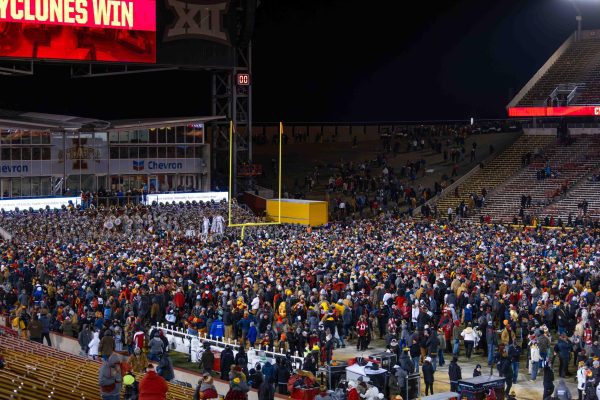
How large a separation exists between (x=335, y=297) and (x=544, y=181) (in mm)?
23302

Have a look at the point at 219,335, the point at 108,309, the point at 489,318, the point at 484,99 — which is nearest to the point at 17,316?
the point at 108,309

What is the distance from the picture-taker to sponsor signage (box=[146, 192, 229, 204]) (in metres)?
44.2

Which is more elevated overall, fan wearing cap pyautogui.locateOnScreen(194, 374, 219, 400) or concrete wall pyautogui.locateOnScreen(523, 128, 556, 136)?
concrete wall pyautogui.locateOnScreen(523, 128, 556, 136)

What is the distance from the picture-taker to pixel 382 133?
54938mm

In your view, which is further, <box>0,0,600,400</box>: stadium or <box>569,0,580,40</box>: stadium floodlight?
<box>569,0,580,40</box>: stadium floodlight

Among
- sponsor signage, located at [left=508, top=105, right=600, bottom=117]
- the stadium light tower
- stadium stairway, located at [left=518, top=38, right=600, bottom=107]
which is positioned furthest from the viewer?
the stadium light tower

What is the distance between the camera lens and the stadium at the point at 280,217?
741 inches

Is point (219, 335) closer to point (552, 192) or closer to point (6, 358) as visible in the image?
point (6, 358)

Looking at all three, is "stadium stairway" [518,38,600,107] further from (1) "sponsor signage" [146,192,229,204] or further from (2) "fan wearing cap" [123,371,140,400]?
(2) "fan wearing cap" [123,371,140,400]

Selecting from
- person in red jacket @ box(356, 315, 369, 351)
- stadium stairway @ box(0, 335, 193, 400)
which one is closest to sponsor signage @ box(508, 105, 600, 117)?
person in red jacket @ box(356, 315, 369, 351)

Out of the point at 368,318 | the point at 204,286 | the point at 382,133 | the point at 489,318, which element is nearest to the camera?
the point at 489,318

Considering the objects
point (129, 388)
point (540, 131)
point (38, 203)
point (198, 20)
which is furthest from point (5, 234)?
point (540, 131)

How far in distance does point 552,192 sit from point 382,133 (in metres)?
13.3

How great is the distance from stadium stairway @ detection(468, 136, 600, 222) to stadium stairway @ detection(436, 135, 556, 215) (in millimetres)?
598
